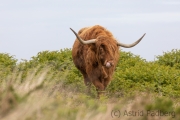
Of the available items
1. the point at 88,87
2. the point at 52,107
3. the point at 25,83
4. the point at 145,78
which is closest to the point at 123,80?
the point at 145,78

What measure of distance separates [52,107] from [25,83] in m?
1.23

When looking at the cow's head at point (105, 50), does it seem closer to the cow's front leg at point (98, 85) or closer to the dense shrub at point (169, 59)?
the cow's front leg at point (98, 85)

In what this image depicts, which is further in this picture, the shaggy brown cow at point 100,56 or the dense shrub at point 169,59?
the dense shrub at point 169,59

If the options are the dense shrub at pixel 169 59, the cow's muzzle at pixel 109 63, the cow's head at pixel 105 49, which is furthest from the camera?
the dense shrub at pixel 169 59

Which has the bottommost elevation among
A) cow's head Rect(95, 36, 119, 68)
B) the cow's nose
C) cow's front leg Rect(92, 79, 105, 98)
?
cow's front leg Rect(92, 79, 105, 98)

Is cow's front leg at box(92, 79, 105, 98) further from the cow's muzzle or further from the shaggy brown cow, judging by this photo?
the cow's muzzle

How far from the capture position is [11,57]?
23422 millimetres

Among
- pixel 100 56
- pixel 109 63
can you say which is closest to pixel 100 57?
pixel 100 56

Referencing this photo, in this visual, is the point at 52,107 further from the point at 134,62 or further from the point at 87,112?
the point at 134,62

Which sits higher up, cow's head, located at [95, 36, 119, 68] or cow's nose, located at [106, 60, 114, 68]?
cow's head, located at [95, 36, 119, 68]

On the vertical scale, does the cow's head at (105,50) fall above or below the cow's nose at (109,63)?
above

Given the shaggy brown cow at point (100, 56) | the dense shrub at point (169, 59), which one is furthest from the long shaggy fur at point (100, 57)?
the dense shrub at point (169, 59)

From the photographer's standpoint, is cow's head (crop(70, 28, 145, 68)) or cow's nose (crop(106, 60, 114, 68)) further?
cow's head (crop(70, 28, 145, 68))

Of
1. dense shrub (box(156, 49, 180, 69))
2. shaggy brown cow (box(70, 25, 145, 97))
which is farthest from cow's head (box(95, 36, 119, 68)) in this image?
dense shrub (box(156, 49, 180, 69))
